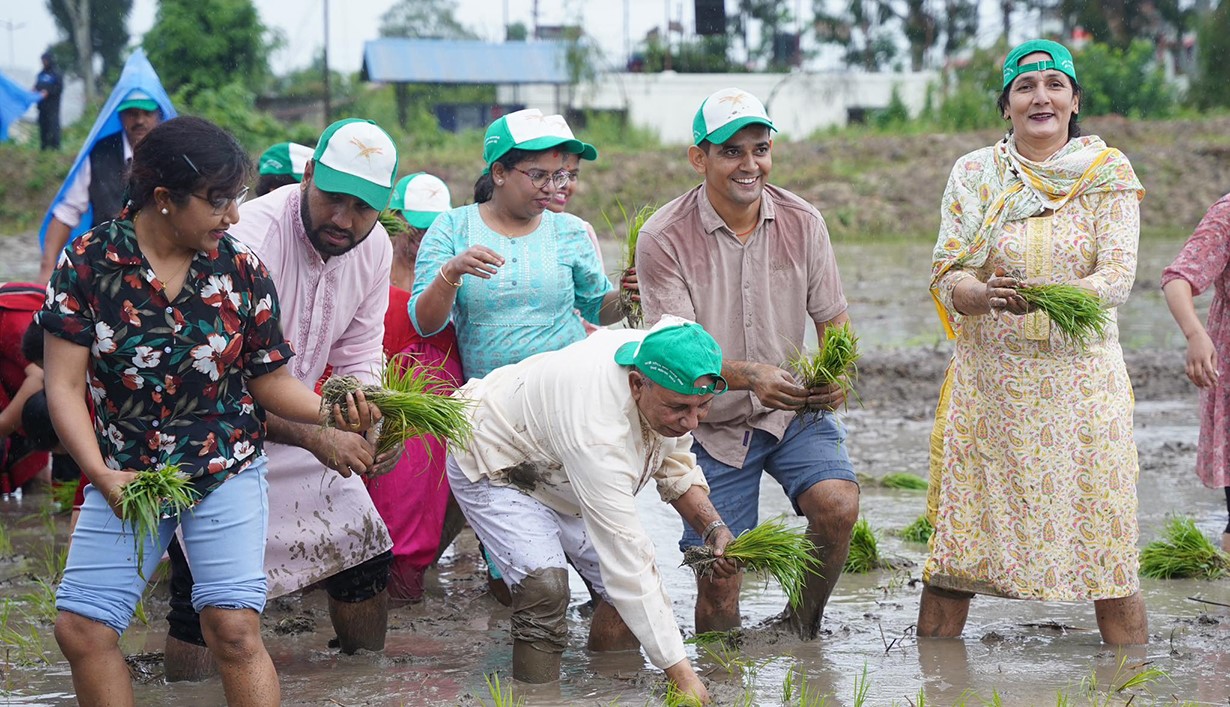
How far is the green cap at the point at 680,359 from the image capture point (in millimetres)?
4105

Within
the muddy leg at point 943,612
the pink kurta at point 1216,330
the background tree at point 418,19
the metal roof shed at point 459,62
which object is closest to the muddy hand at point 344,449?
the muddy leg at point 943,612

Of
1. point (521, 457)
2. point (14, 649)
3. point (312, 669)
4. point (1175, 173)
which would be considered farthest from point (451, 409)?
point (1175, 173)

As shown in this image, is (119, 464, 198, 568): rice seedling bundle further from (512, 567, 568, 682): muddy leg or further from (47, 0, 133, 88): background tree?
(47, 0, 133, 88): background tree

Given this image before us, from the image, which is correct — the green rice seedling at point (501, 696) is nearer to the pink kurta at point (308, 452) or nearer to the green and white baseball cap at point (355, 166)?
the pink kurta at point (308, 452)

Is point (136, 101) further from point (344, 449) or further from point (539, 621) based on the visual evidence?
point (539, 621)

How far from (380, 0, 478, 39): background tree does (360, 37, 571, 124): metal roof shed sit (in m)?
12.3

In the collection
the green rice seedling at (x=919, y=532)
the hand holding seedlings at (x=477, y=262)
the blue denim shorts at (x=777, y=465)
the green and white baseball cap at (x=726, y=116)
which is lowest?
the green rice seedling at (x=919, y=532)

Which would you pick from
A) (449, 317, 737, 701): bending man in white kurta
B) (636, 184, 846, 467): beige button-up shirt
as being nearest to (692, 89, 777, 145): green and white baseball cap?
(636, 184, 846, 467): beige button-up shirt

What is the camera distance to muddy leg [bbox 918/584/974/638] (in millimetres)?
5266

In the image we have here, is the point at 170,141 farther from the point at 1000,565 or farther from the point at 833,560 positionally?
the point at 1000,565

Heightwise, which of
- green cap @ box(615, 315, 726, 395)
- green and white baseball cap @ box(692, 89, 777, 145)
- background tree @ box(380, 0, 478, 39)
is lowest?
green cap @ box(615, 315, 726, 395)

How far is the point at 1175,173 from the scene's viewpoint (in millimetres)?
29312

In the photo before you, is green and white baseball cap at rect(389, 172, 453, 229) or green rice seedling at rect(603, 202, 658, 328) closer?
green rice seedling at rect(603, 202, 658, 328)

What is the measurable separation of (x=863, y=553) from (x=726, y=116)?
231 centimetres
